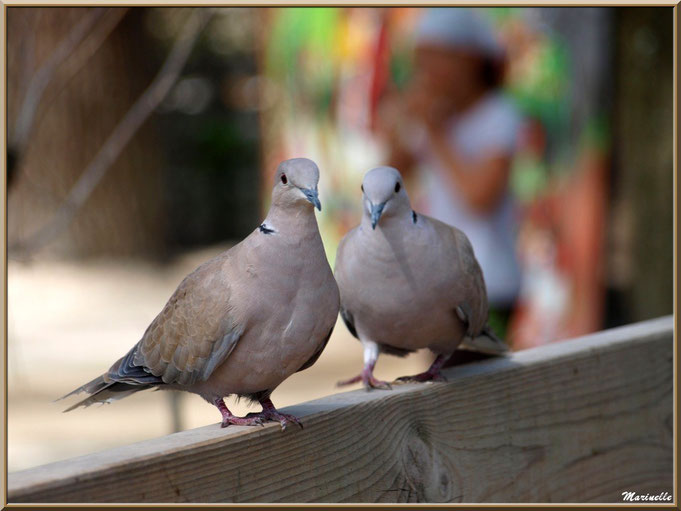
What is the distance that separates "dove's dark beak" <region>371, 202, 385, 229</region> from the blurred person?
3.05 m

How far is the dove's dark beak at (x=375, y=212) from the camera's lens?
2.28m

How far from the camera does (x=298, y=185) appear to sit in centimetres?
194

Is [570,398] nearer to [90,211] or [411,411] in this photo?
[411,411]

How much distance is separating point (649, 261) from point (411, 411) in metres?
3.64

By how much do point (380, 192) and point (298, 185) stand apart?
0.43 m

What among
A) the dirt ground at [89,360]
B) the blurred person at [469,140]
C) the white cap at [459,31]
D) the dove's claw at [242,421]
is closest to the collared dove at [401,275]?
the dove's claw at [242,421]

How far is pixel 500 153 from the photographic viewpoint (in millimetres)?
5336

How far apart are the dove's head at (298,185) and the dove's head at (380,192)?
0.37m

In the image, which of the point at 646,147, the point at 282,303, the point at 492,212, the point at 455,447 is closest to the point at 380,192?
the point at 282,303

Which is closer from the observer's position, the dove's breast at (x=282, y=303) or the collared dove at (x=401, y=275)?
the dove's breast at (x=282, y=303)

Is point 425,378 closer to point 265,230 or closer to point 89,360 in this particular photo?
point 265,230

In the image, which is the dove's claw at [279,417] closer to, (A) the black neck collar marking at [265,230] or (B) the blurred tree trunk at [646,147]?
(A) the black neck collar marking at [265,230]

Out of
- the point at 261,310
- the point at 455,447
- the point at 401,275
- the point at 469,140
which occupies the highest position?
the point at 469,140

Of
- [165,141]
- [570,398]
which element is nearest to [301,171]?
[570,398]
